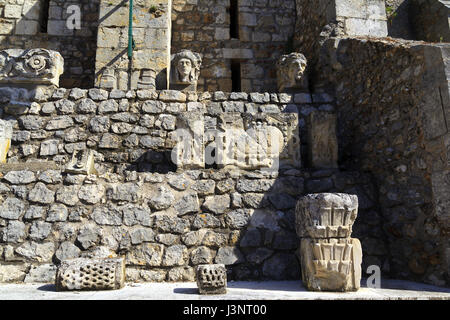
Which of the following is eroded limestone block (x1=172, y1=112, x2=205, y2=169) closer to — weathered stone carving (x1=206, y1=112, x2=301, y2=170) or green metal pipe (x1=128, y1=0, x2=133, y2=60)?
weathered stone carving (x1=206, y1=112, x2=301, y2=170)

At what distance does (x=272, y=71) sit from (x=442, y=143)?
14.5 feet

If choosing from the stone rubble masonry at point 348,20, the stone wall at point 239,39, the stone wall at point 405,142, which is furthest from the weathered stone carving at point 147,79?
the stone wall at point 405,142

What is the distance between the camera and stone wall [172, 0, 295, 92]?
7.18 m

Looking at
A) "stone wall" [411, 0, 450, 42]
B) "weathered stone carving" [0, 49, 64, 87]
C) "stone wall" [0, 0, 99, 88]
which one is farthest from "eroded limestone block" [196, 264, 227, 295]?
"stone wall" [411, 0, 450, 42]

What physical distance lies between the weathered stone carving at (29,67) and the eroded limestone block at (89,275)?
9.01 feet

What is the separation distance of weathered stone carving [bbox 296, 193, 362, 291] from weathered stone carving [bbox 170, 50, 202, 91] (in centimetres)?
284

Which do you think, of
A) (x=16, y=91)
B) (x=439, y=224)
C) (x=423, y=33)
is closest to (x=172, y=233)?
(x=439, y=224)

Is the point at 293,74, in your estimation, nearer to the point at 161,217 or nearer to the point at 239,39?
the point at 239,39

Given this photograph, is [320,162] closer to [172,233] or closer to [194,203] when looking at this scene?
[194,203]

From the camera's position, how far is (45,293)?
281 centimetres

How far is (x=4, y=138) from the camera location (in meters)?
4.36

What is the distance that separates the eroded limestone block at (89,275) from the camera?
2887 mm

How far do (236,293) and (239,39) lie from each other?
5654 millimetres

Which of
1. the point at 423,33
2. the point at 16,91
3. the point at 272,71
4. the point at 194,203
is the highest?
the point at 423,33
